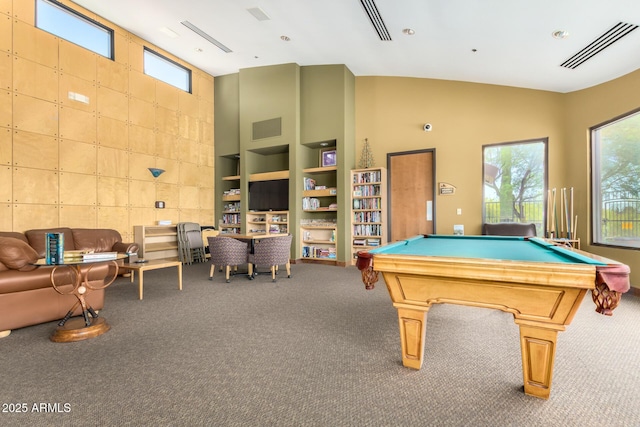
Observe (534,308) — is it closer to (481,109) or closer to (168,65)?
(481,109)

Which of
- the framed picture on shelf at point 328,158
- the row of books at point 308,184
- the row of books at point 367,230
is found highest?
the framed picture on shelf at point 328,158

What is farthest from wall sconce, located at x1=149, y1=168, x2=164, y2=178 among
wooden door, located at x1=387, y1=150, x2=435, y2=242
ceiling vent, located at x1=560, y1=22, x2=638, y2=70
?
ceiling vent, located at x1=560, y1=22, x2=638, y2=70

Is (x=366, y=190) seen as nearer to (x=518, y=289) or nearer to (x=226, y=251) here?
(x=226, y=251)

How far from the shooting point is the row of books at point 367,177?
659cm

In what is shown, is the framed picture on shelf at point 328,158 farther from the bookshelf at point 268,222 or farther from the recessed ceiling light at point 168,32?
the recessed ceiling light at point 168,32

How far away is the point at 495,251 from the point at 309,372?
5.70 ft

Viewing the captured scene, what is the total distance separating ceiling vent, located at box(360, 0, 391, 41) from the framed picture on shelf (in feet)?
8.63

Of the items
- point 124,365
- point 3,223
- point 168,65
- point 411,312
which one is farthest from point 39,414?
point 168,65

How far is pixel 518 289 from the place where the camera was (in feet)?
5.82

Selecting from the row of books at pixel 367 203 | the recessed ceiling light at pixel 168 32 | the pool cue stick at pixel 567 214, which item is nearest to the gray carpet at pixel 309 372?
the pool cue stick at pixel 567 214

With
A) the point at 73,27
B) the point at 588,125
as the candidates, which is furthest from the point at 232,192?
the point at 588,125

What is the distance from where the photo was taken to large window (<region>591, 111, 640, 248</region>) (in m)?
4.21

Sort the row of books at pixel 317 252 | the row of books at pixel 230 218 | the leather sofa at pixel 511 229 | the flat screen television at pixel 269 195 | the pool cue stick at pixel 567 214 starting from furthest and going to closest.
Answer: the row of books at pixel 230 218, the flat screen television at pixel 269 195, the row of books at pixel 317 252, the leather sofa at pixel 511 229, the pool cue stick at pixel 567 214

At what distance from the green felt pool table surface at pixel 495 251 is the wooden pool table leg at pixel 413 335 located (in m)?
0.43
